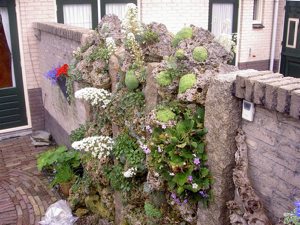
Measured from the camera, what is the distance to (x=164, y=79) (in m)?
3.62

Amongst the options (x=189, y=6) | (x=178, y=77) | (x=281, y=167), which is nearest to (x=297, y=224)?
(x=281, y=167)

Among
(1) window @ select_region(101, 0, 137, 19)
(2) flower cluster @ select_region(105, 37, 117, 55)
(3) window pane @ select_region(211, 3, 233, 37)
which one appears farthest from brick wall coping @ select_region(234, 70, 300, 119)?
(3) window pane @ select_region(211, 3, 233, 37)

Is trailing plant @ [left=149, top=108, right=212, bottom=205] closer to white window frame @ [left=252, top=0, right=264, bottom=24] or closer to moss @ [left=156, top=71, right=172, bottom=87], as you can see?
moss @ [left=156, top=71, right=172, bottom=87]

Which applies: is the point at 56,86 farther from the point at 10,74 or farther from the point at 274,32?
the point at 274,32

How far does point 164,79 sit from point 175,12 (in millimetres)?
6612

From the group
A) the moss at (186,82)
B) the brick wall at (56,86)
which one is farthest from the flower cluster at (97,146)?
the moss at (186,82)

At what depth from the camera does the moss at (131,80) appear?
426 cm

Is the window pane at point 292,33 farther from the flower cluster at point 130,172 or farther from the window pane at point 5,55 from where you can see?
the flower cluster at point 130,172

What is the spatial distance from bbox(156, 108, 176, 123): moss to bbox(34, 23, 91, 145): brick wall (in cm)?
230

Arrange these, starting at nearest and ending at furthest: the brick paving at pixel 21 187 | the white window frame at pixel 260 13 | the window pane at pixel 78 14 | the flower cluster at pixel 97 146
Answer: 1. the flower cluster at pixel 97 146
2. the brick paving at pixel 21 187
3. the window pane at pixel 78 14
4. the white window frame at pixel 260 13

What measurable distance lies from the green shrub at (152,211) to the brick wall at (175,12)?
20.9 feet

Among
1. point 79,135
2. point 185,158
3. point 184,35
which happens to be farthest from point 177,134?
point 79,135

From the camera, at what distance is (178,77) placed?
11.8ft

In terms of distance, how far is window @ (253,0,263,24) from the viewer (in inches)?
445
